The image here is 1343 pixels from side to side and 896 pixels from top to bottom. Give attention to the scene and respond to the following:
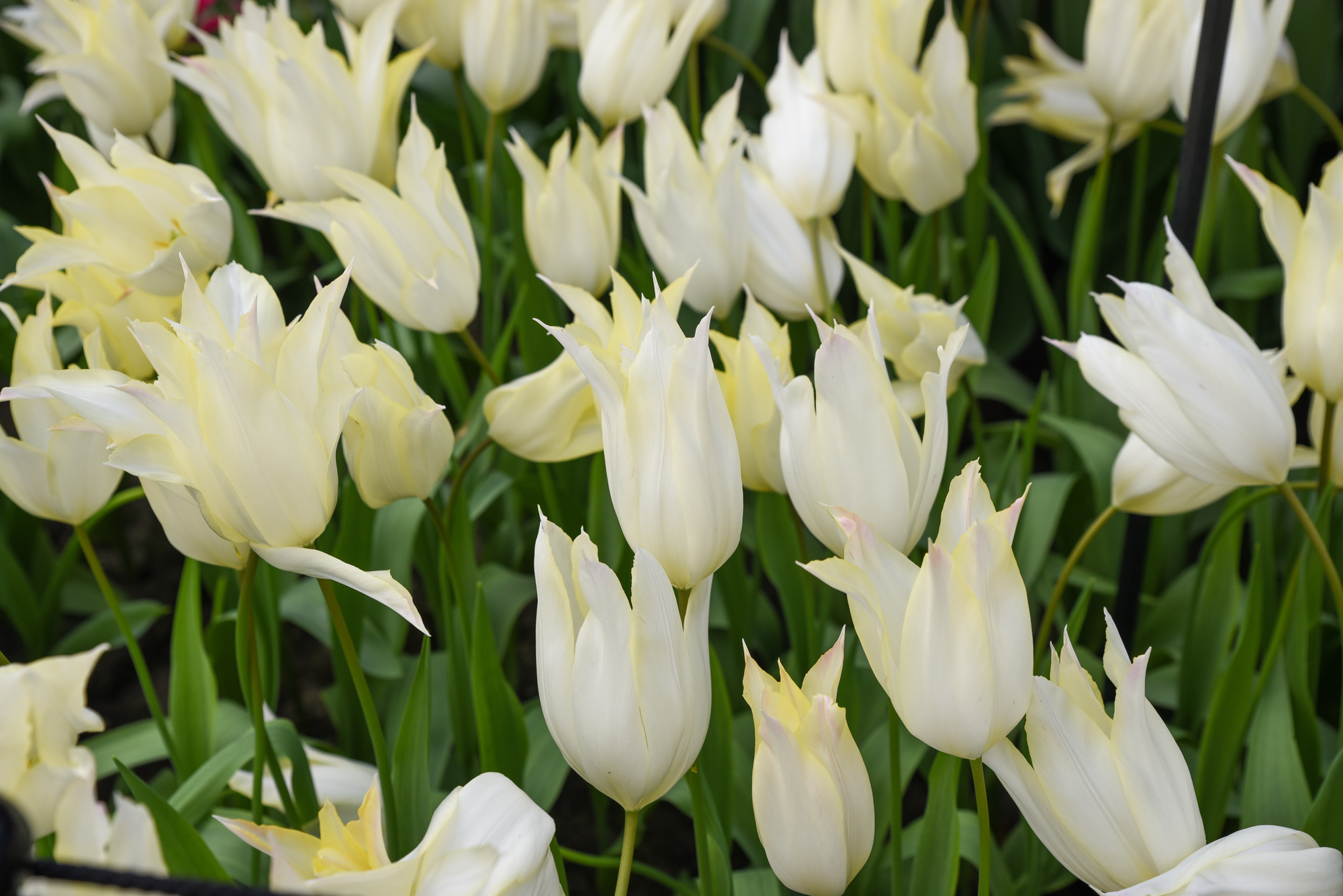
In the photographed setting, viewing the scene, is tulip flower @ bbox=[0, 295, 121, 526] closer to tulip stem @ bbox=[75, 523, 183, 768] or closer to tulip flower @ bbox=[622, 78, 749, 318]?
tulip stem @ bbox=[75, 523, 183, 768]

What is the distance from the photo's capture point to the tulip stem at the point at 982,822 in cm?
46

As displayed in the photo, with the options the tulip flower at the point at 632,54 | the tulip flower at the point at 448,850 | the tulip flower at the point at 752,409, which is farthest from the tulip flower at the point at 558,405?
the tulip flower at the point at 632,54

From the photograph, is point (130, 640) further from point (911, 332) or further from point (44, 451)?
point (911, 332)

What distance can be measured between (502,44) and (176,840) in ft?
2.18

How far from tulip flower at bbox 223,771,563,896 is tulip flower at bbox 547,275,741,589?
0.12 metres

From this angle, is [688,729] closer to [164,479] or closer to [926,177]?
[164,479]

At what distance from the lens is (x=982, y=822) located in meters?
0.47

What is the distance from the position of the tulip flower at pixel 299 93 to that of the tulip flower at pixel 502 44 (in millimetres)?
99

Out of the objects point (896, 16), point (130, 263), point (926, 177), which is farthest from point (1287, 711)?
point (130, 263)

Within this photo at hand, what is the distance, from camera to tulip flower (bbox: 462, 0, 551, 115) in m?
0.95

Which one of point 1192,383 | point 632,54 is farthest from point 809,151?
point 1192,383

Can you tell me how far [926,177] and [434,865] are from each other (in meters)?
0.66

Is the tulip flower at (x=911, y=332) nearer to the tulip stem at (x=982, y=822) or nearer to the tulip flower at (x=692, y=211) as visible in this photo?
the tulip flower at (x=692, y=211)

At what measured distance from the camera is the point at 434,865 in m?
0.42
